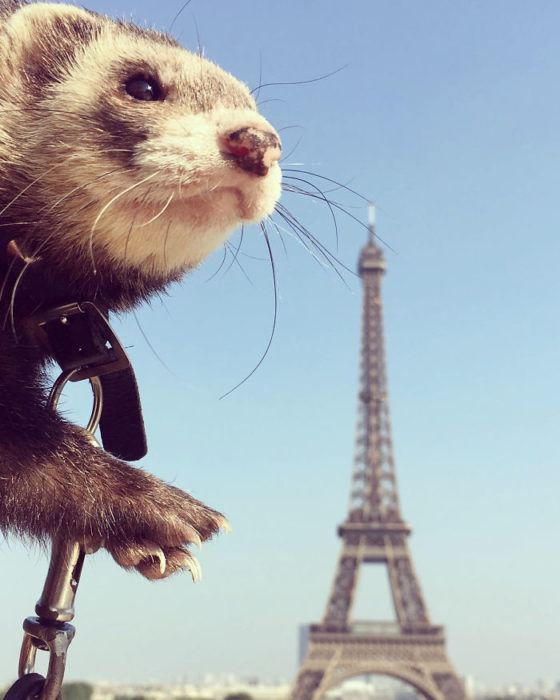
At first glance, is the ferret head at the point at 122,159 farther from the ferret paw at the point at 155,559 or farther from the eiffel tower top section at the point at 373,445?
the eiffel tower top section at the point at 373,445

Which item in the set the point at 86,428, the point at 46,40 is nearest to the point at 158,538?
the point at 86,428

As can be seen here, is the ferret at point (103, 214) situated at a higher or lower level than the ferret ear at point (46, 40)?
lower

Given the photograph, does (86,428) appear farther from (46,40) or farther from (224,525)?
(46,40)

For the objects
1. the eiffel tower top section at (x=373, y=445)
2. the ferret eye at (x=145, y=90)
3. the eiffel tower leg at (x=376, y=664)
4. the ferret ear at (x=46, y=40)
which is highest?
the eiffel tower top section at (x=373, y=445)

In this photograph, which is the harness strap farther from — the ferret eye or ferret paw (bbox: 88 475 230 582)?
the ferret eye

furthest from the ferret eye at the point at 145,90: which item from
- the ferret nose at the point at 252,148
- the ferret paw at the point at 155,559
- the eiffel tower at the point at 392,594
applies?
the eiffel tower at the point at 392,594

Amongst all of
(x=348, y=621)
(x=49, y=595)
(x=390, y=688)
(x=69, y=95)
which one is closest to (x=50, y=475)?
(x=49, y=595)

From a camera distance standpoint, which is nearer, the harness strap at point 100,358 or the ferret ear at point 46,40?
the harness strap at point 100,358

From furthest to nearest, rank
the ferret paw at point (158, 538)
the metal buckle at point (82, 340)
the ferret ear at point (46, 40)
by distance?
the ferret ear at point (46, 40)
the ferret paw at point (158, 538)
the metal buckle at point (82, 340)
